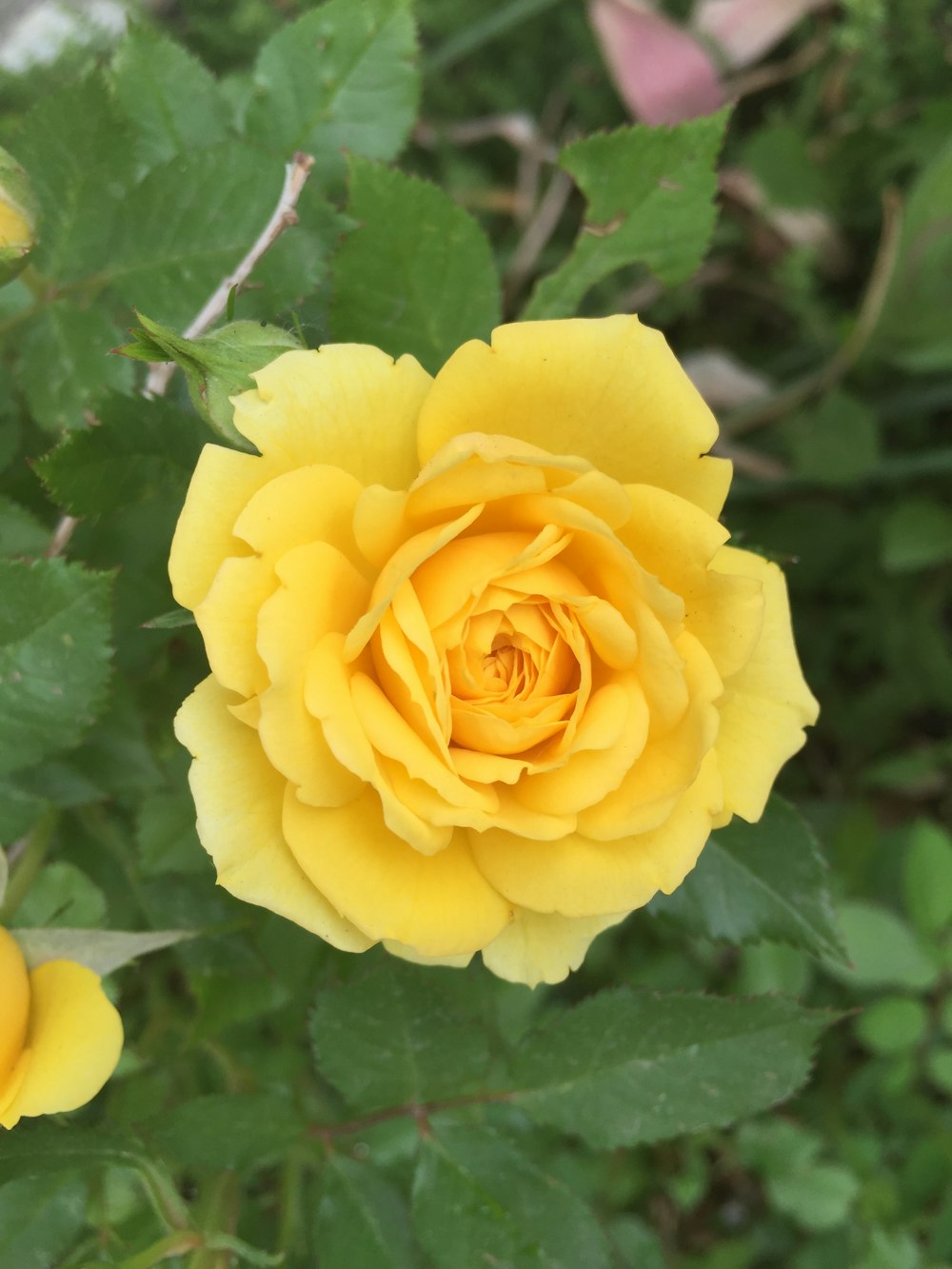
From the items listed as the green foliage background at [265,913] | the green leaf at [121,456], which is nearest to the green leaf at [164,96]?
the green foliage background at [265,913]

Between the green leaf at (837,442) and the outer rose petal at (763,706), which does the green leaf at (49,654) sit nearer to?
the outer rose petal at (763,706)

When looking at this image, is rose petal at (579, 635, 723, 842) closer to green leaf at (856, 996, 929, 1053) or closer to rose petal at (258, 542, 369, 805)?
rose petal at (258, 542, 369, 805)

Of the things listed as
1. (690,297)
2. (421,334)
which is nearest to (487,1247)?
(421,334)

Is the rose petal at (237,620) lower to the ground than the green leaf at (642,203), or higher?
higher

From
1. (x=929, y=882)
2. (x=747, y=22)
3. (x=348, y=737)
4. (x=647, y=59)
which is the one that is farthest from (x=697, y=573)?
(x=747, y=22)

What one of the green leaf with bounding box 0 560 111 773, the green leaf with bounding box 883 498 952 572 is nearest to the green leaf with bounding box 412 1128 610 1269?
the green leaf with bounding box 0 560 111 773

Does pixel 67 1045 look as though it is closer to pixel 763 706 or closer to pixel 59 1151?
pixel 59 1151
